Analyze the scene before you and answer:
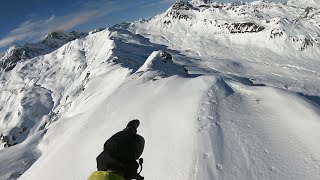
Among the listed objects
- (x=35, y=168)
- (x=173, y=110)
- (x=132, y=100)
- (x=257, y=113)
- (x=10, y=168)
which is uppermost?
(x=257, y=113)

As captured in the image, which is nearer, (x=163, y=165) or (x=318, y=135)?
(x=318, y=135)

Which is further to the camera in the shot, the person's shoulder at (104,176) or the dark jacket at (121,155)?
the dark jacket at (121,155)

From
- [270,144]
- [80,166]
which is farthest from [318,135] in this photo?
[80,166]

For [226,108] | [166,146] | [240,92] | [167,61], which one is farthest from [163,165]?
[167,61]

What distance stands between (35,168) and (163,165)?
10.1 m

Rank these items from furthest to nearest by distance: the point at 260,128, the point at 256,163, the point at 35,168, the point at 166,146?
the point at 35,168, the point at 166,146, the point at 260,128, the point at 256,163

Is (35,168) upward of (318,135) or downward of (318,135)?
downward

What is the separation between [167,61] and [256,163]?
7707cm

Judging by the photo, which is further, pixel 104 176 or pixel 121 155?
pixel 121 155

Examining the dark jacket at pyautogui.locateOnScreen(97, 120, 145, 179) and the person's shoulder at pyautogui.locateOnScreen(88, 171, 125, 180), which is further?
the dark jacket at pyautogui.locateOnScreen(97, 120, 145, 179)

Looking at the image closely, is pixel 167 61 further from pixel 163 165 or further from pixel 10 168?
pixel 163 165

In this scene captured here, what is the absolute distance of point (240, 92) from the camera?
18.2m

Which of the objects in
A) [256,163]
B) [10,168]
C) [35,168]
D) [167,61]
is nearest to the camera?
[256,163]

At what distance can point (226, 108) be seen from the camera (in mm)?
15758
